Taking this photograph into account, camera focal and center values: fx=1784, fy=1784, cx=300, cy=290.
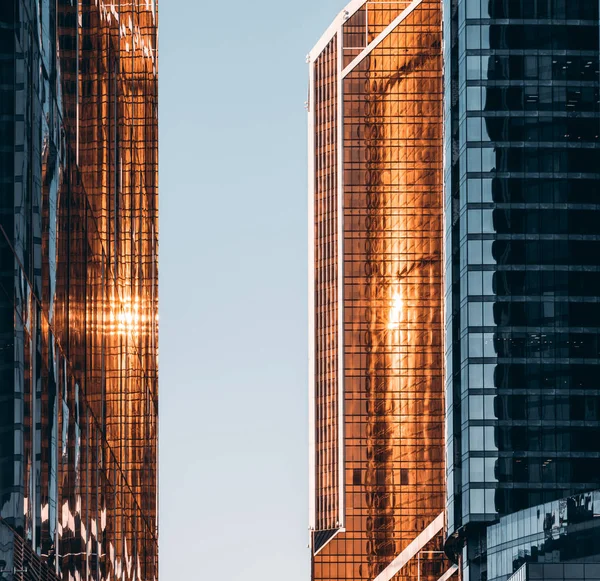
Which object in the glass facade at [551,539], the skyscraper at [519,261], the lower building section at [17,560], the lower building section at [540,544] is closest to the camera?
the lower building section at [17,560]

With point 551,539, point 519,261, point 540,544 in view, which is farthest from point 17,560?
point 519,261

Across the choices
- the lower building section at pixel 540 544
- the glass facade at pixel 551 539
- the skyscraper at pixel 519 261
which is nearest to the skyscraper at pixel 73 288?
the lower building section at pixel 540 544

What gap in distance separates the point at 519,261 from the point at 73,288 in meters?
120

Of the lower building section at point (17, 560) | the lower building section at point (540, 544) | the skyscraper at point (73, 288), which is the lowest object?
the lower building section at point (540, 544)

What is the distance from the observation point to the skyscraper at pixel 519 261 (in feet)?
560

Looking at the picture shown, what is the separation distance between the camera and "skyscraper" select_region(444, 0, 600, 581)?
171 m

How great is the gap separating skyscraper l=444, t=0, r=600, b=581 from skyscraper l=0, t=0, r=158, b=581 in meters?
77.4

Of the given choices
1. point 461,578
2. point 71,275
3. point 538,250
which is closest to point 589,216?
point 538,250

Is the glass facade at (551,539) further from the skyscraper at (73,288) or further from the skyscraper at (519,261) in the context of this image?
the skyscraper at (73,288)

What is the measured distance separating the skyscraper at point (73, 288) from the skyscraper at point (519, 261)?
77439 millimetres

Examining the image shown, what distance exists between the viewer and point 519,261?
175 meters

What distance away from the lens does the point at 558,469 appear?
561 feet

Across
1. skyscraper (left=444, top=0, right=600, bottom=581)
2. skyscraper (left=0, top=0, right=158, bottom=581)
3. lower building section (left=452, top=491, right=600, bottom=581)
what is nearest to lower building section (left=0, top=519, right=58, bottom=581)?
skyscraper (left=0, top=0, right=158, bottom=581)

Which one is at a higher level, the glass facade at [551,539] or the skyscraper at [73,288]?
the skyscraper at [73,288]
